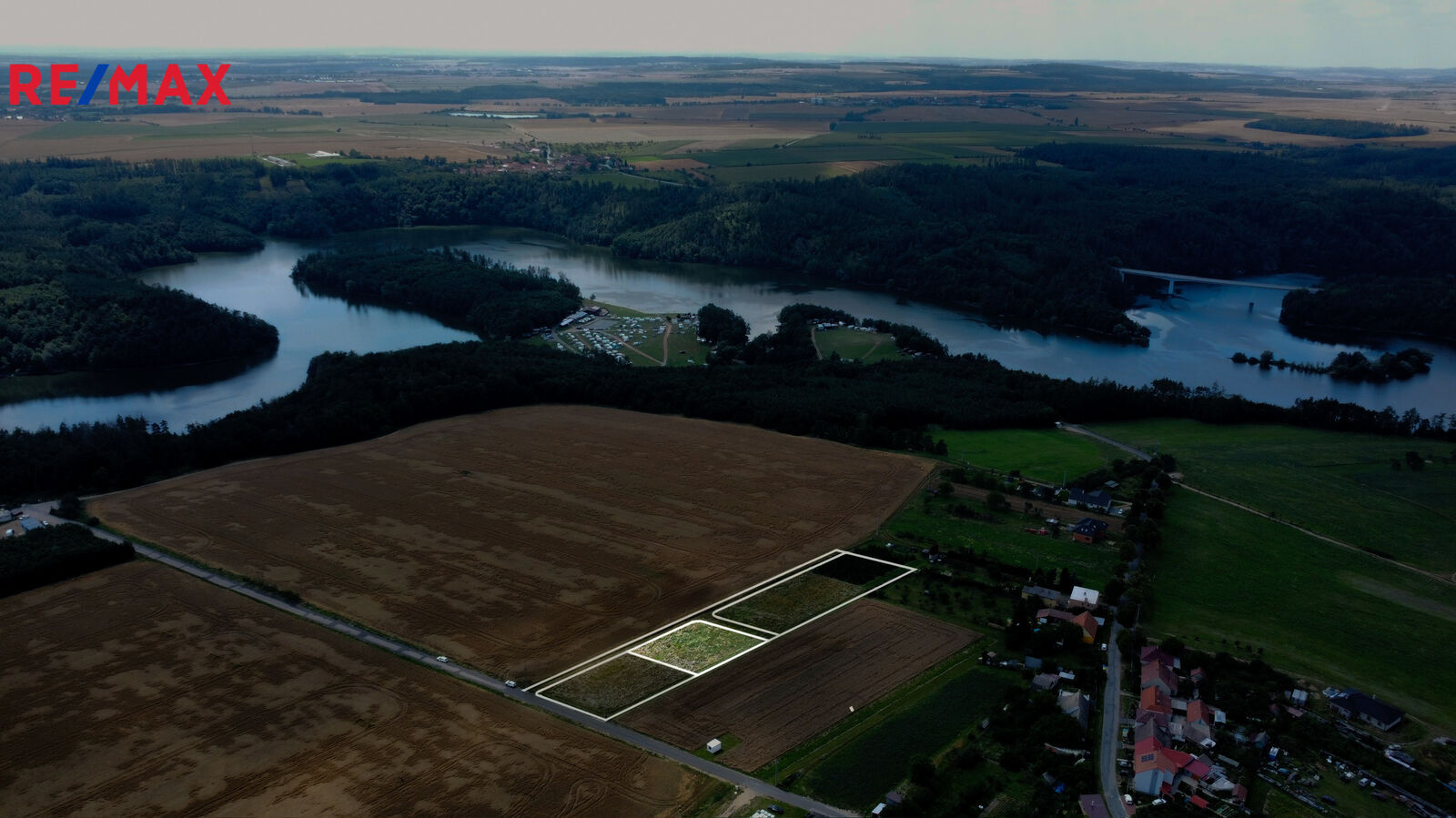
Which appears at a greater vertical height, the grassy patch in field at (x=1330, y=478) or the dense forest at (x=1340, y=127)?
the dense forest at (x=1340, y=127)

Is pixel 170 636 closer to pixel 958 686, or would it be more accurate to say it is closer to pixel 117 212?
pixel 958 686

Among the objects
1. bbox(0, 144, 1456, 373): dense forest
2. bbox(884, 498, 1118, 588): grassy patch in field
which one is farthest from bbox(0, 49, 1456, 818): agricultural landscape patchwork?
bbox(0, 144, 1456, 373): dense forest

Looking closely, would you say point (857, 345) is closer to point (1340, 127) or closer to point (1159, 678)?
point (1159, 678)

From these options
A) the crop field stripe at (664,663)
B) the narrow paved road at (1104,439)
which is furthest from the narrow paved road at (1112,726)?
the narrow paved road at (1104,439)

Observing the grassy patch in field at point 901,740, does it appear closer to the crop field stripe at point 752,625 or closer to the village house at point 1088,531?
the crop field stripe at point 752,625

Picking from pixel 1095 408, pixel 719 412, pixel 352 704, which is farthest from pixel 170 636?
pixel 1095 408
